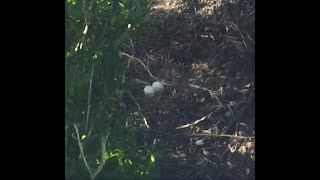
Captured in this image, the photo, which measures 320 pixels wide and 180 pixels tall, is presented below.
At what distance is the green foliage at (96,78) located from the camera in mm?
2197

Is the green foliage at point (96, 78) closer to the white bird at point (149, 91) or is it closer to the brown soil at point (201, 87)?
the brown soil at point (201, 87)

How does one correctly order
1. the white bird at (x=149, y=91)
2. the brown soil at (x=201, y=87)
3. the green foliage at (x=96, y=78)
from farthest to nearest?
the white bird at (x=149, y=91), the brown soil at (x=201, y=87), the green foliage at (x=96, y=78)

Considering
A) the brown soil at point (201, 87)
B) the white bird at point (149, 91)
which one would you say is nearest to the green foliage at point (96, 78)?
the brown soil at point (201, 87)

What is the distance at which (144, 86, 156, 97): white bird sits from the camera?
3.57 metres

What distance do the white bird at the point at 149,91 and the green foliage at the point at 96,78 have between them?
1.16m

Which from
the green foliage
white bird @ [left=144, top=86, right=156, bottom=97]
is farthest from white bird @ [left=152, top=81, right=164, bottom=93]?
the green foliage

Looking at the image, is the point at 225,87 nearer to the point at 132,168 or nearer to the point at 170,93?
the point at 170,93

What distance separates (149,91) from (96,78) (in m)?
1.31

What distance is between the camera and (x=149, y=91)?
358 cm

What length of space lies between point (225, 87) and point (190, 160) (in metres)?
0.56

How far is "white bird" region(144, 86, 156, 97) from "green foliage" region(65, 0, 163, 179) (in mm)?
1159

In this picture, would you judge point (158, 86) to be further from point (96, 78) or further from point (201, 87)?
point (96, 78)
